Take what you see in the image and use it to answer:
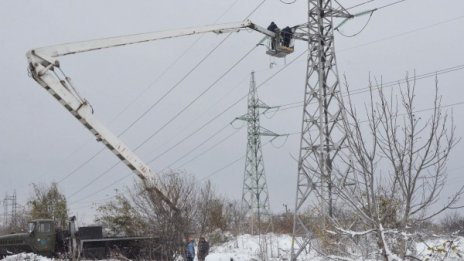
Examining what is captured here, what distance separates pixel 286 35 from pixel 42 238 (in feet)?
47.8

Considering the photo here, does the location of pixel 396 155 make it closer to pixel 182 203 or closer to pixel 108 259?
pixel 182 203

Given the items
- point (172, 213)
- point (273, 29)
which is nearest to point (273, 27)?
point (273, 29)

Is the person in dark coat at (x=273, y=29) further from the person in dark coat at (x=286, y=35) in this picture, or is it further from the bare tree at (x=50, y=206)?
the bare tree at (x=50, y=206)

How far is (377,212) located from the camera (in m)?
6.09

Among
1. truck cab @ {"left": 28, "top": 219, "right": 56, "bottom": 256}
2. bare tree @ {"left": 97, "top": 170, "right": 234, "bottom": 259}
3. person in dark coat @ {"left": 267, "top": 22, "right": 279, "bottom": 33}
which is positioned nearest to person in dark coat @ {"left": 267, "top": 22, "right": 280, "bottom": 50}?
person in dark coat @ {"left": 267, "top": 22, "right": 279, "bottom": 33}

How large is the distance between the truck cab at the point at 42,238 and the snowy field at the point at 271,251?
153cm

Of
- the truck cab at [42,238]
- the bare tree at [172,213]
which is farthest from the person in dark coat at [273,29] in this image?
the truck cab at [42,238]

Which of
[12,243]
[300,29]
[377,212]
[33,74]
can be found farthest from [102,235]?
[377,212]

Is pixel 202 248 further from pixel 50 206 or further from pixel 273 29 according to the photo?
pixel 50 206

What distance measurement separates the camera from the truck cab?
23625mm

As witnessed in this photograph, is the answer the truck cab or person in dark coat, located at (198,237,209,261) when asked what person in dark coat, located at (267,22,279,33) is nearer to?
person in dark coat, located at (198,237,209,261)

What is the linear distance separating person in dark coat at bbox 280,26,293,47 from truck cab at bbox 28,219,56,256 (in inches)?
551

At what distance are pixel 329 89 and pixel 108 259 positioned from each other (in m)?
12.0

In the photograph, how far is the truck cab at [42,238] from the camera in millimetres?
23625
